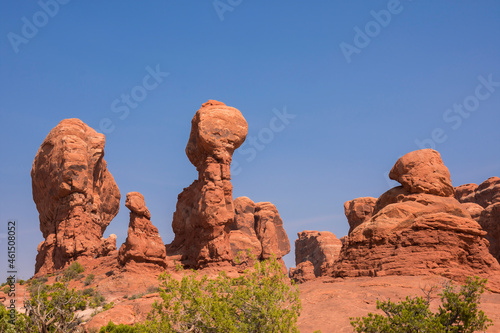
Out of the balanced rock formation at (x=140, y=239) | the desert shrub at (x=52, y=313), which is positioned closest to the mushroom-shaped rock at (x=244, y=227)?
the balanced rock formation at (x=140, y=239)

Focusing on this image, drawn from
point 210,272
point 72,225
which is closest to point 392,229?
point 210,272

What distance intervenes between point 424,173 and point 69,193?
1171 inches

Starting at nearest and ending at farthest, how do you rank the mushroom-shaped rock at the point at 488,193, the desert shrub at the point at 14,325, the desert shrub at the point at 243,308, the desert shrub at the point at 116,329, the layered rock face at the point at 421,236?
the desert shrub at the point at 243,308 < the desert shrub at the point at 14,325 < the desert shrub at the point at 116,329 < the layered rock face at the point at 421,236 < the mushroom-shaped rock at the point at 488,193

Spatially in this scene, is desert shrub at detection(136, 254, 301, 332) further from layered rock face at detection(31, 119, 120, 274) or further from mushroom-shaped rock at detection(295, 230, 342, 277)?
mushroom-shaped rock at detection(295, 230, 342, 277)

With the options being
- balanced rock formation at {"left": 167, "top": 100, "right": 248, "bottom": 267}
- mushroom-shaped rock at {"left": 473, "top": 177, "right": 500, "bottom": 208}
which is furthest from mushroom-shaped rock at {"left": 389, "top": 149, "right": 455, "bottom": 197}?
mushroom-shaped rock at {"left": 473, "top": 177, "right": 500, "bottom": 208}

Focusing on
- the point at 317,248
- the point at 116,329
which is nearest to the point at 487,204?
the point at 317,248

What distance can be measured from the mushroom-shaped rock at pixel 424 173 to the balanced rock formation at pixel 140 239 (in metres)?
18.0

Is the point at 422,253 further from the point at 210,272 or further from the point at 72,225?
the point at 72,225

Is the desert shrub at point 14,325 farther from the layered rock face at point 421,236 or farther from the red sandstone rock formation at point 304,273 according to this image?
the red sandstone rock formation at point 304,273

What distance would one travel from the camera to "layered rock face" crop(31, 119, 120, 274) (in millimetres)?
43719

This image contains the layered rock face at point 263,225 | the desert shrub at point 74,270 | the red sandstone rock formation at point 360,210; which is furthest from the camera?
the layered rock face at point 263,225

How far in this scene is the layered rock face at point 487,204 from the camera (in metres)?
42.4

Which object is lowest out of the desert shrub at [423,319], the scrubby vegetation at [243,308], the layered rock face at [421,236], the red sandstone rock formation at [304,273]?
the desert shrub at [423,319]

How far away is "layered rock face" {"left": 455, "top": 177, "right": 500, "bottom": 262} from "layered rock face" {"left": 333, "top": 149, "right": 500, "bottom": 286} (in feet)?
44.9
